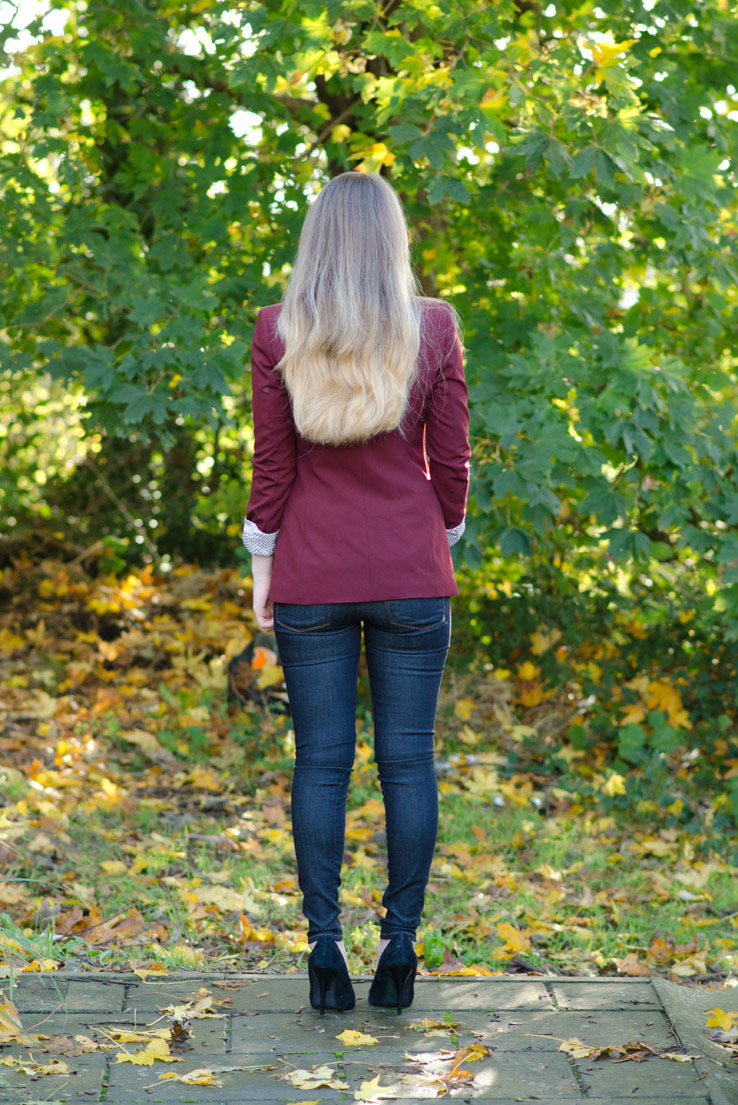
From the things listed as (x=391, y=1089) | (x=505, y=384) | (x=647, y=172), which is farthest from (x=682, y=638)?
(x=391, y=1089)

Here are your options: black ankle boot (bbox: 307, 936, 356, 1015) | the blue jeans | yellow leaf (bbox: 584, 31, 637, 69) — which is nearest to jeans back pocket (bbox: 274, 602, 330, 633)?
the blue jeans

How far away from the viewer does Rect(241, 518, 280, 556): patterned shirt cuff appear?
2.58 m

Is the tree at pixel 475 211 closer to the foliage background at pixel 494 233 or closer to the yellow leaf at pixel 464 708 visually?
the foliage background at pixel 494 233

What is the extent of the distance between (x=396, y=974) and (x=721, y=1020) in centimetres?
77

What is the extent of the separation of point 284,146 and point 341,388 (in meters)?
2.76

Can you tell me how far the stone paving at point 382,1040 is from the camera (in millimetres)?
2170

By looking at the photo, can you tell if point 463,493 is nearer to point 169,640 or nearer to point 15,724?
point 15,724

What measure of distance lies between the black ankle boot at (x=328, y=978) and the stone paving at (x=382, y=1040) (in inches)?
1.5

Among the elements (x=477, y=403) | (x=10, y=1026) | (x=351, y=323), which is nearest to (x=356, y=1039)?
(x=10, y=1026)

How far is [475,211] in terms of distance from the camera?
193 inches

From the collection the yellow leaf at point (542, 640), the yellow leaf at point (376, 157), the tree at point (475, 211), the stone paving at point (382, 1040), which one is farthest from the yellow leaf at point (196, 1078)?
the yellow leaf at point (542, 640)

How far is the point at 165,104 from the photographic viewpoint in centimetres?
508

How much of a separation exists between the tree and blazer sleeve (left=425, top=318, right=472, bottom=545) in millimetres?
1284

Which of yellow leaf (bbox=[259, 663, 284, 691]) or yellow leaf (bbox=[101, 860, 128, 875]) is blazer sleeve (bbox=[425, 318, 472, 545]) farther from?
yellow leaf (bbox=[259, 663, 284, 691])
